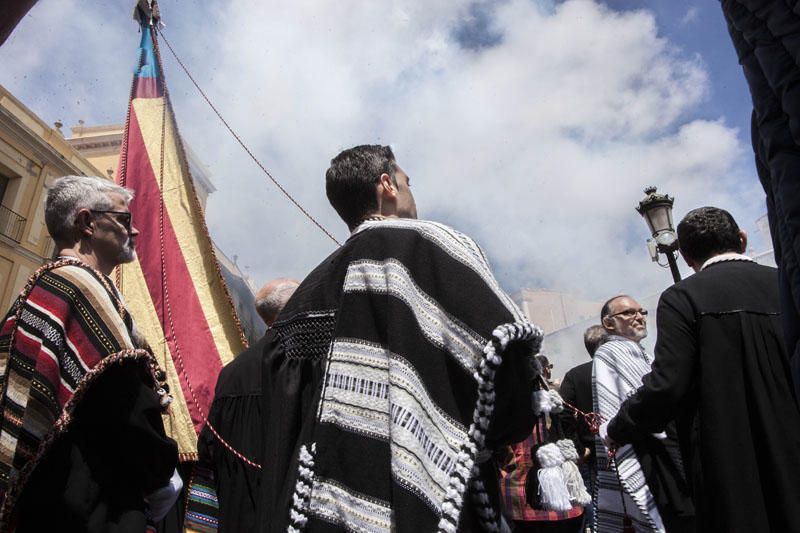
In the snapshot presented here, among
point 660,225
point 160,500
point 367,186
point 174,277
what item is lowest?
point 160,500

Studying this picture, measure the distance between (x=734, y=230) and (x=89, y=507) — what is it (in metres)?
2.93

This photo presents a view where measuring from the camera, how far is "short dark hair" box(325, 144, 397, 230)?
A: 1764 mm

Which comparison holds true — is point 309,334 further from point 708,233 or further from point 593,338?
point 593,338

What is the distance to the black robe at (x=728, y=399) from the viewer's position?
5.91 feet

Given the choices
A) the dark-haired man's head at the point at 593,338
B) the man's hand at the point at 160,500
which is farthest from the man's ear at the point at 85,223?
the dark-haired man's head at the point at 593,338

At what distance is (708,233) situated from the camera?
2.51 meters

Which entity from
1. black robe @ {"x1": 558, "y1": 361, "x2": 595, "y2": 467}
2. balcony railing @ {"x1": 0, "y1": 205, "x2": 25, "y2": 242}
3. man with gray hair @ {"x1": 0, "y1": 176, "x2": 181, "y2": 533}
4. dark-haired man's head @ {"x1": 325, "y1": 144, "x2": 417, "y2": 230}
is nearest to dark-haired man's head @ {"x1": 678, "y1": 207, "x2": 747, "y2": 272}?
dark-haired man's head @ {"x1": 325, "y1": 144, "x2": 417, "y2": 230}

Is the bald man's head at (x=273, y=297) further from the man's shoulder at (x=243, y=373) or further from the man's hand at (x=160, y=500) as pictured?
the man's hand at (x=160, y=500)

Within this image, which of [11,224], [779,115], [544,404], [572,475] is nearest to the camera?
[779,115]

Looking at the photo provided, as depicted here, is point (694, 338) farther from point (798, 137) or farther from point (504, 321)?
point (798, 137)

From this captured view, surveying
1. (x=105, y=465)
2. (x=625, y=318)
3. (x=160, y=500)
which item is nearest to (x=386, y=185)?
(x=105, y=465)

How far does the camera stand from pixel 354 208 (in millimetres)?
1780

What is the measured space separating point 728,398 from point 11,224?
1896 cm

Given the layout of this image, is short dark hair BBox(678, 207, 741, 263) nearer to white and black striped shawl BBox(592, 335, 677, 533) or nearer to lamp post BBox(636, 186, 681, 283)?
white and black striped shawl BBox(592, 335, 677, 533)
